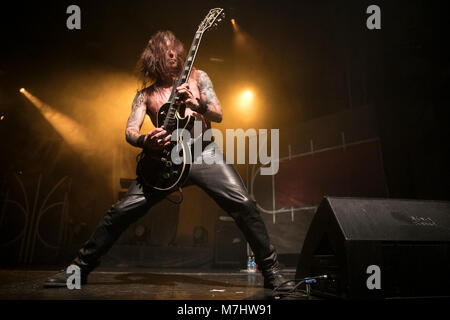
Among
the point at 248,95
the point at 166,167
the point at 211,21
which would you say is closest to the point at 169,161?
the point at 166,167

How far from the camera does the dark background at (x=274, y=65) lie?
4.00 meters

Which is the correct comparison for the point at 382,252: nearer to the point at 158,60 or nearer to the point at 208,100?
the point at 208,100

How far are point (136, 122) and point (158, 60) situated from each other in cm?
69

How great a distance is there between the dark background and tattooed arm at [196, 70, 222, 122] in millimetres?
2965

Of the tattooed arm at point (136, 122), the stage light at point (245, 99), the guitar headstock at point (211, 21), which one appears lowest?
the tattooed arm at point (136, 122)

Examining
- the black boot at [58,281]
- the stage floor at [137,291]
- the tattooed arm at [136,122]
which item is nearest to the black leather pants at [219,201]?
the black boot at [58,281]

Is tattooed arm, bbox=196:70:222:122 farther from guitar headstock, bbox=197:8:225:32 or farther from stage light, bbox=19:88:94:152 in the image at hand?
stage light, bbox=19:88:94:152

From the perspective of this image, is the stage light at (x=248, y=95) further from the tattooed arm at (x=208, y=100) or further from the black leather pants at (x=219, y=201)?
the black leather pants at (x=219, y=201)

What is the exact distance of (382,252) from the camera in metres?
1.55

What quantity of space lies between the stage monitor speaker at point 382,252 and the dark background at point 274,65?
2.48 metres

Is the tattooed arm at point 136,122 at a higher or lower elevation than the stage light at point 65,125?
lower

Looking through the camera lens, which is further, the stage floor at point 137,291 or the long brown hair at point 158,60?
the long brown hair at point 158,60

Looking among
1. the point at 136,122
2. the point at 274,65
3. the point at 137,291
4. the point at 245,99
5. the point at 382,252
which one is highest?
the point at 274,65

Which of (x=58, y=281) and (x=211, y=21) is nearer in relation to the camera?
(x=58, y=281)
